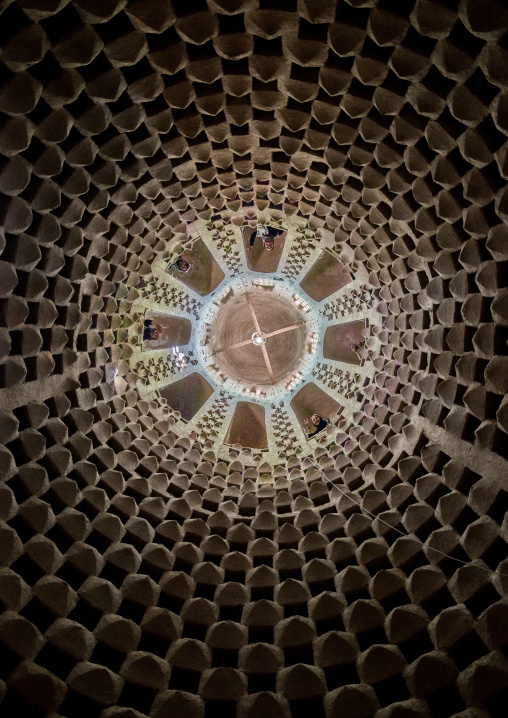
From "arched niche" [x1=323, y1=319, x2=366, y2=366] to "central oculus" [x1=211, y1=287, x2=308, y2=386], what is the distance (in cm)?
74

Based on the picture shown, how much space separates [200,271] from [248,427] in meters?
2.75

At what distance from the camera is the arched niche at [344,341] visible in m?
8.55

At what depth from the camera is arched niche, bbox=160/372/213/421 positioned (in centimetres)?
894

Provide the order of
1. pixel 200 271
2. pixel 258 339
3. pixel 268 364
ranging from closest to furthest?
1. pixel 200 271
2. pixel 268 364
3. pixel 258 339

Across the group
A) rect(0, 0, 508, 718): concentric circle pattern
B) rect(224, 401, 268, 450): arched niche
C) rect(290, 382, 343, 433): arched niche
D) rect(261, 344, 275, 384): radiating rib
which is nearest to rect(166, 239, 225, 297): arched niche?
rect(261, 344, 275, 384): radiating rib

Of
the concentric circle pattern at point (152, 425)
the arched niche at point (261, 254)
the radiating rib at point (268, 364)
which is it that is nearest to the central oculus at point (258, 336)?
the radiating rib at point (268, 364)

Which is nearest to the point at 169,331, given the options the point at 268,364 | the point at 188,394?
the point at 188,394

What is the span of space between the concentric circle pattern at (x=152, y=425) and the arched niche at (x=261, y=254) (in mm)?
2425

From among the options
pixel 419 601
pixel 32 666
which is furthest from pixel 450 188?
pixel 32 666

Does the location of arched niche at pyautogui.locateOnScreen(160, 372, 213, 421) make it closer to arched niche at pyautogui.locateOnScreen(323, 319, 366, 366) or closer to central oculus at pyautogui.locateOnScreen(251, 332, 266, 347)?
central oculus at pyautogui.locateOnScreen(251, 332, 266, 347)

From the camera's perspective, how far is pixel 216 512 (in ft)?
21.5

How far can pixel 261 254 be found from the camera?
31.8ft

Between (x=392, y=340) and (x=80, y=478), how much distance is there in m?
3.79

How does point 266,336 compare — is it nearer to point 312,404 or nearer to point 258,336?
point 258,336
